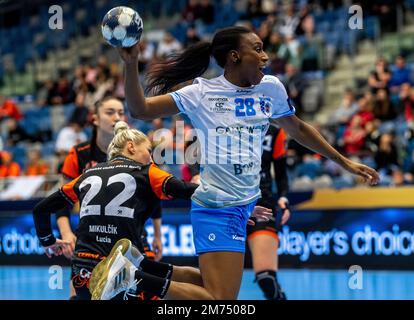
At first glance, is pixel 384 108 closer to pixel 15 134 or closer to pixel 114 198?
pixel 15 134

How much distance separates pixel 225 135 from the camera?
5422mm

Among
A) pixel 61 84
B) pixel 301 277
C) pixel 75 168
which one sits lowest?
pixel 301 277

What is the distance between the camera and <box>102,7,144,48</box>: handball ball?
4625 millimetres

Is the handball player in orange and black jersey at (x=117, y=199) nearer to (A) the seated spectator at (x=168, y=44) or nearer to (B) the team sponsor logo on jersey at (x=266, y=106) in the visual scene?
(B) the team sponsor logo on jersey at (x=266, y=106)

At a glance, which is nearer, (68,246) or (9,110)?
(68,246)

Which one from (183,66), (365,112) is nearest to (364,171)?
(183,66)

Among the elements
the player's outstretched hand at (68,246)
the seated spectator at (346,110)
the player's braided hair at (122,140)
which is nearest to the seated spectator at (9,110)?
the seated spectator at (346,110)

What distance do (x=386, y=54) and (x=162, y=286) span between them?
12.4 metres

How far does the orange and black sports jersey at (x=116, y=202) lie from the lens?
5719 millimetres

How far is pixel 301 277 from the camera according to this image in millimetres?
11836

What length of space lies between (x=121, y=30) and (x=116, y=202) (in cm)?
144
